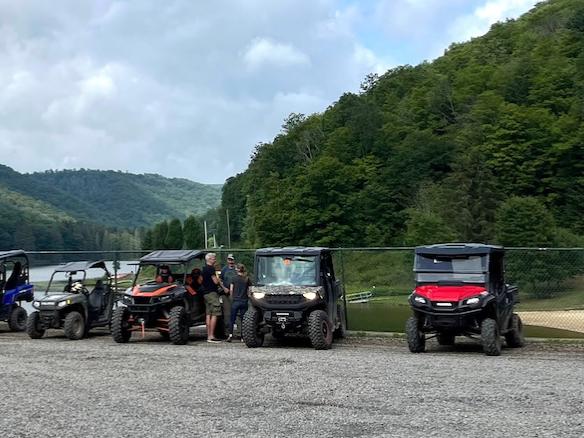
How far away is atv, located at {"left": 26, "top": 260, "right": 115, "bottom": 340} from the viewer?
1622 centimetres

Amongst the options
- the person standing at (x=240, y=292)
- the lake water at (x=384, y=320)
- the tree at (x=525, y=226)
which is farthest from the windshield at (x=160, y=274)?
the tree at (x=525, y=226)

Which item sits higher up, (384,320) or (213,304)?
(213,304)

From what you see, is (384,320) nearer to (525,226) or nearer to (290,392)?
(290,392)

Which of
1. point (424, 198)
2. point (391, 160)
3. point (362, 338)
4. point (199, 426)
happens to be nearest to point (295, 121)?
point (391, 160)

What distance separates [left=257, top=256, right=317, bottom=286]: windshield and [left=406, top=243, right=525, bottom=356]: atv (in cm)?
210

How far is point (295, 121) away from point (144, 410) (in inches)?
4797

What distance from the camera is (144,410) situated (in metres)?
8.59

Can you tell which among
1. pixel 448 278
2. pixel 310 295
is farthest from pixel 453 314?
pixel 310 295

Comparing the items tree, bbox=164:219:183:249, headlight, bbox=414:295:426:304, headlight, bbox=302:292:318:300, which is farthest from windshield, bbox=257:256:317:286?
tree, bbox=164:219:183:249

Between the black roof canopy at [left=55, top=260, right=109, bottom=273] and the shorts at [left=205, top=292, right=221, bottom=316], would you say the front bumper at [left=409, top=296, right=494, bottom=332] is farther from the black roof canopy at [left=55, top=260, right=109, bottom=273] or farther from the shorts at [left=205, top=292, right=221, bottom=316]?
the black roof canopy at [left=55, top=260, right=109, bottom=273]

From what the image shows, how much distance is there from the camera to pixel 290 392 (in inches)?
380

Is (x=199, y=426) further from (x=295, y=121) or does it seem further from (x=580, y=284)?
(x=295, y=121)

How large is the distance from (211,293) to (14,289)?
18.4 feet

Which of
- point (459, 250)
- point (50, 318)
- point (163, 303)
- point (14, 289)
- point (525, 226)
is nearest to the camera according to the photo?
point (459, 250)
